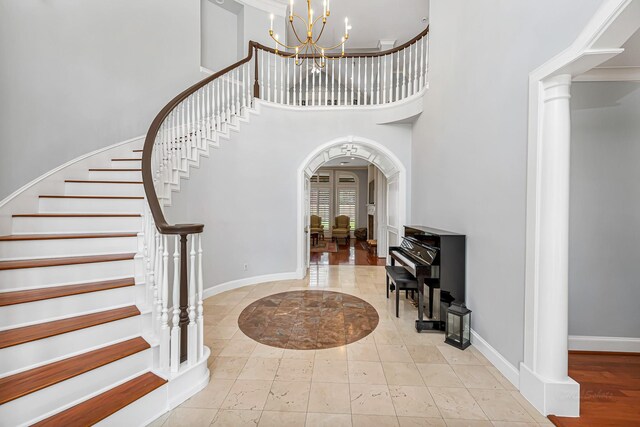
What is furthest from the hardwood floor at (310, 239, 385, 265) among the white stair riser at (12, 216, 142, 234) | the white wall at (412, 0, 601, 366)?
the white stair riser at (12, 216, 142, 234)

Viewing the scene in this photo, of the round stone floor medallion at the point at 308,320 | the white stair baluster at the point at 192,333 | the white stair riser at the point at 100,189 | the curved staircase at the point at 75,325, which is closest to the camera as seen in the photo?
the curved staircase at the point at 75,325

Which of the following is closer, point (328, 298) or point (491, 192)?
point (491, 192)

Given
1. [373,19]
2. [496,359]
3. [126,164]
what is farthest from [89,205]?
[373,19]

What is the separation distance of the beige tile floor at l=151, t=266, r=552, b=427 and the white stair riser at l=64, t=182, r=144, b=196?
1.99 m

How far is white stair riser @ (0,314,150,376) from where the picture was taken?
4.97 ft

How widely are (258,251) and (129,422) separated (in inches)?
126

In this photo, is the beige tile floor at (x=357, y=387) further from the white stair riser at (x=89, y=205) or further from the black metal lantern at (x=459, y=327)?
the white stair riser at (x=89, y=205)

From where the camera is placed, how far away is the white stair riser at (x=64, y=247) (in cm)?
223

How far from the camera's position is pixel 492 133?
2379 millimetres

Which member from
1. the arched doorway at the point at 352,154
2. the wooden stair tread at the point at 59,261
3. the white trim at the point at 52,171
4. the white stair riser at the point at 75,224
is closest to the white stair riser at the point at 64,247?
the wooden stair tread at the point at 59,261

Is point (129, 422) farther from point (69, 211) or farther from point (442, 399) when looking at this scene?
point (69, 211)

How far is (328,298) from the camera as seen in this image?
398 cm

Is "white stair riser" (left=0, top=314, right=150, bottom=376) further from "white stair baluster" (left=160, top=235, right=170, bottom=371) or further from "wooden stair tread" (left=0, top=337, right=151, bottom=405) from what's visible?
"white stair baluster" (left=160, top=235, right=170, bottom=371)

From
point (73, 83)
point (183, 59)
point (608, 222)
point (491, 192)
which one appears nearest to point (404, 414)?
point (491, 192)
